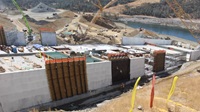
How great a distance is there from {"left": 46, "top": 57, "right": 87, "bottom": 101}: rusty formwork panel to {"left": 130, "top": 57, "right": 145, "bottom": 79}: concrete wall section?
706 cm

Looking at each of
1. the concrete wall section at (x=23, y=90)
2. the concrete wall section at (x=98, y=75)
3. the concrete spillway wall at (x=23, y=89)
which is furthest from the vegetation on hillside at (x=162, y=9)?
the concrete wall section at (x=23, y=90)

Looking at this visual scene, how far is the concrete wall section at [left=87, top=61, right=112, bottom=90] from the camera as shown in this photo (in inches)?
880

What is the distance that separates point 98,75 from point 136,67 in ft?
20.3

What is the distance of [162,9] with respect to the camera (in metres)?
149

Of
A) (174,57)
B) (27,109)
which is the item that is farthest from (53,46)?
(174,57)

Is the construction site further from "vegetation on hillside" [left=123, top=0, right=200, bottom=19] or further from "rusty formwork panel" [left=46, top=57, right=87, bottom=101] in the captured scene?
"vegetation on hillside" [left=123, top=0, right=200, bottom=19]

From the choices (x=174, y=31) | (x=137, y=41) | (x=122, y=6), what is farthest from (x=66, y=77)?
(x=122, y=6)

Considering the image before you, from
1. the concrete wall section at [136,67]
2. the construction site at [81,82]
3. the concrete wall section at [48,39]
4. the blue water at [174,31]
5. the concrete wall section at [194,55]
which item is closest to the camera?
the construction site at [81,82]

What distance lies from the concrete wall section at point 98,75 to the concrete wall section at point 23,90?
459 cm

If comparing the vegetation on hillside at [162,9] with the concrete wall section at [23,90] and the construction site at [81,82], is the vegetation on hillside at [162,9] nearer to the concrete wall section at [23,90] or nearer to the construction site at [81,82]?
the construction site at [81,82]

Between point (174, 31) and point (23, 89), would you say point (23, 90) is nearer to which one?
point (23, 89)

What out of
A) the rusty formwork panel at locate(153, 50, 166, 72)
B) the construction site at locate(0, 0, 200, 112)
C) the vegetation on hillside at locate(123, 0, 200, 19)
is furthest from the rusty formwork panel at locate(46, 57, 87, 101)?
the vegetation on hillside at locate(123, 0, 200, 19)

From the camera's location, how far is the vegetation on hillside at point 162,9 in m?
139

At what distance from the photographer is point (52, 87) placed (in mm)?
20281
